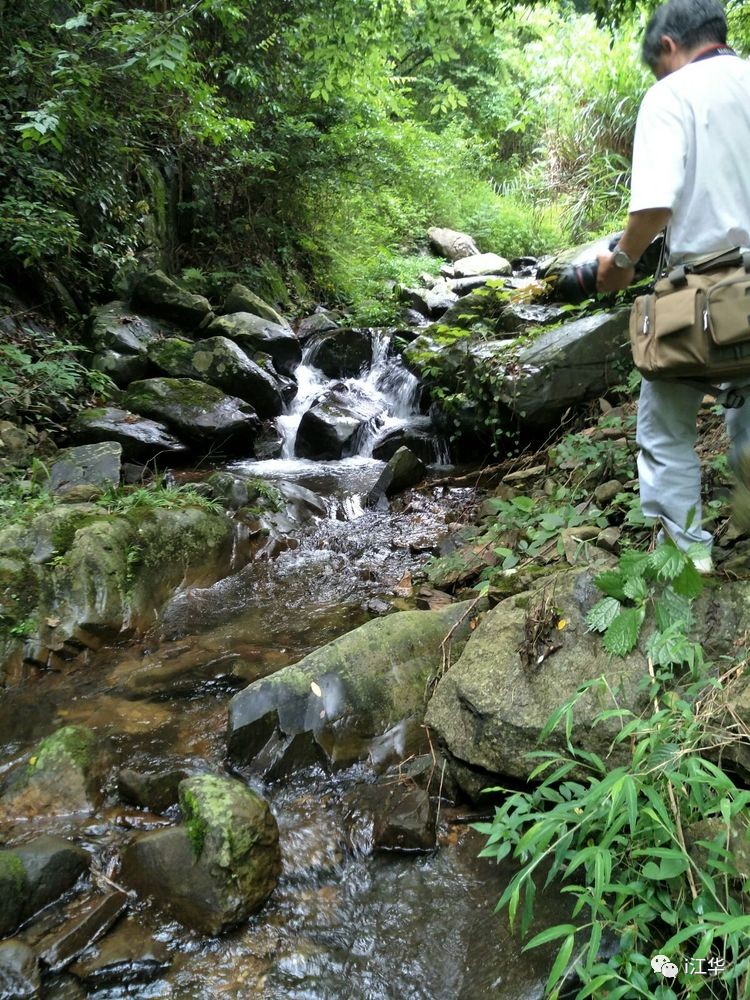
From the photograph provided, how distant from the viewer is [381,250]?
12.7 metres

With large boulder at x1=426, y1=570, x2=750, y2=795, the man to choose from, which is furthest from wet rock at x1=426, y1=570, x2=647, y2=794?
the man

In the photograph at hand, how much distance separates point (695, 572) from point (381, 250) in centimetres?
1199

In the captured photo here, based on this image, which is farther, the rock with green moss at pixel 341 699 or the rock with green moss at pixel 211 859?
the rock with green moss at pixel 341 699

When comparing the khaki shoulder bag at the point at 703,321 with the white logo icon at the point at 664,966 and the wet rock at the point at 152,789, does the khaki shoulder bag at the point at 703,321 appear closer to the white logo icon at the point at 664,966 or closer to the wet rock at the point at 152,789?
the white logo icon at the point at 664,966

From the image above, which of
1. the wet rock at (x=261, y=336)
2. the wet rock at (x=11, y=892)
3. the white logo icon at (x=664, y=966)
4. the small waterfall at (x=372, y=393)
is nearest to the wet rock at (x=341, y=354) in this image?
the small waterfall at (x=372, y=393)

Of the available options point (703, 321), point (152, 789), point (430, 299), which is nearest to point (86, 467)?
point (152, 789)

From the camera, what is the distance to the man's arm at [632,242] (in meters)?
2.02

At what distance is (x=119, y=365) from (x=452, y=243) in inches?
398

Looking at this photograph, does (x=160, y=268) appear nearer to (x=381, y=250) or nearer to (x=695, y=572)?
(x=381, y=250)

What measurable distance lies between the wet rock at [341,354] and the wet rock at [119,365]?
2.67 meters

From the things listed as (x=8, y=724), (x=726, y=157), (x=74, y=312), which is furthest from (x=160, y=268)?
(x=726, y=157)

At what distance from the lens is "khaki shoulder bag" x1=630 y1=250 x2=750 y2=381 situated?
189cm

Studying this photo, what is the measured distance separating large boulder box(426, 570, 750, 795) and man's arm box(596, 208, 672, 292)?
111 cm

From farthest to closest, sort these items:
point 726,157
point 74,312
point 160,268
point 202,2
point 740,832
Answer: point 160,268 → point 74,312 → point 202,2 → point 726,157 → point 740,832
